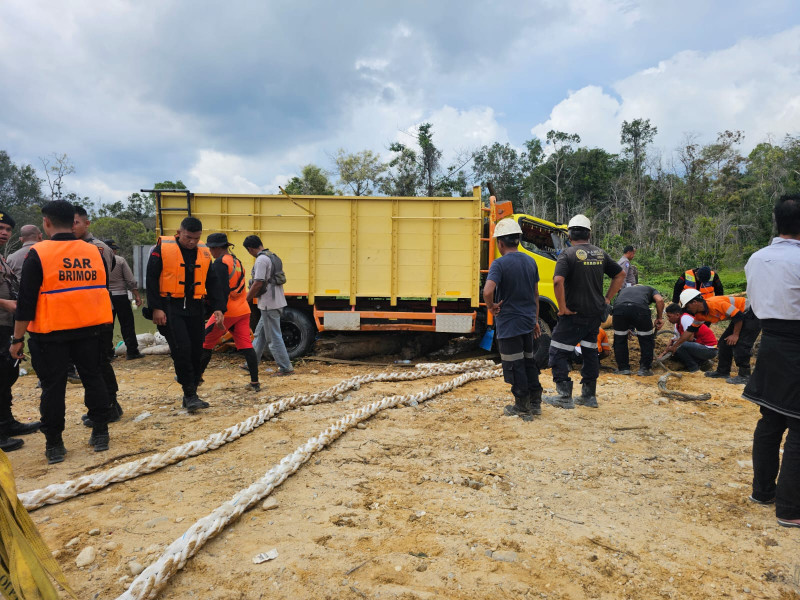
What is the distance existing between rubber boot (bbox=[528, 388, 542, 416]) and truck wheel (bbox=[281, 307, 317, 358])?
399 cm

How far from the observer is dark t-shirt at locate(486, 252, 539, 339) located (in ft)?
13.6

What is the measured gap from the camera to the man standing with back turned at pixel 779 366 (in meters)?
2.53

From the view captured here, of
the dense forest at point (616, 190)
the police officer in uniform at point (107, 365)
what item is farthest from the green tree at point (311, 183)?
the police officer in uniform at point (107, 365)

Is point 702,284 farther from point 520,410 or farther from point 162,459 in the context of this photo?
point 162,459

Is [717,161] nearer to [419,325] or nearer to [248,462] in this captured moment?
[419,325]

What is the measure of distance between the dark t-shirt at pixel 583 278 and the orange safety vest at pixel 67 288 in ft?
12.3

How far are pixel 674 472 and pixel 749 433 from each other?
130cm

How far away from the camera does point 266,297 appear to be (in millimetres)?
5945

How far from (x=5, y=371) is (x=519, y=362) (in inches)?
166

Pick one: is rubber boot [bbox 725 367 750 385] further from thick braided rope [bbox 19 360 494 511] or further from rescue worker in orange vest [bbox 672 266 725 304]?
thick braided rope [bbox 19 360 494 511]

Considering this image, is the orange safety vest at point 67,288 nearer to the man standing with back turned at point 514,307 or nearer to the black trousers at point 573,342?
the man standing with back turned at point 514,307

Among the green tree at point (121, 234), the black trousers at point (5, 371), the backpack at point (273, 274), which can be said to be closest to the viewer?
the black trousers at point (5, 371)

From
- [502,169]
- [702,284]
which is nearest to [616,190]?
[502,169]

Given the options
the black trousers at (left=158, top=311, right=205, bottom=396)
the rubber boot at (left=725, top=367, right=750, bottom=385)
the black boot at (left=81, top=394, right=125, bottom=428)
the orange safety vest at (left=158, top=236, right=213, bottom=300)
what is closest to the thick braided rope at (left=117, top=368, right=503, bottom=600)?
the black trousers at (left=158, top=311, right=205, bottom=396)
